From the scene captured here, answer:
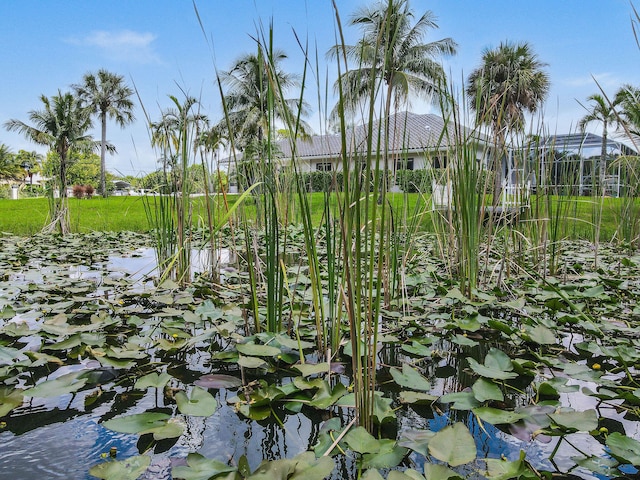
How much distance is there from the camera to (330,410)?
36.5 inches

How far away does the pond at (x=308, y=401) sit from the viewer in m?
0.72

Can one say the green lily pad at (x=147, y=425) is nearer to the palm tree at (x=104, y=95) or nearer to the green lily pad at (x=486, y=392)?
the green lily pad at (x=486, y=392)

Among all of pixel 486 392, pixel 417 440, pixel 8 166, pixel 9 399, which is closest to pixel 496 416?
pixel 486 392

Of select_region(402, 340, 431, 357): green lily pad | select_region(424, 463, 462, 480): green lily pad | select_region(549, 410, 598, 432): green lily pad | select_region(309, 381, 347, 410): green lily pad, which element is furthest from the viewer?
select_region(402, 340, 431, 357): green lily pad

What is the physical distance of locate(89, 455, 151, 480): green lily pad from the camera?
66 centimetres

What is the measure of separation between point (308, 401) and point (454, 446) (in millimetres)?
326

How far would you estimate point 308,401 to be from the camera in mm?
916

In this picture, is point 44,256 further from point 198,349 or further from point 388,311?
point 388,311

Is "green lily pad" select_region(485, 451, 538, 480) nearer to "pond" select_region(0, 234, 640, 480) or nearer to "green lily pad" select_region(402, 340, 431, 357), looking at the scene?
"pond" select_region(0, 234, 640, 480)

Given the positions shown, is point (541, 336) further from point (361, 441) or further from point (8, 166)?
point (8, 166)

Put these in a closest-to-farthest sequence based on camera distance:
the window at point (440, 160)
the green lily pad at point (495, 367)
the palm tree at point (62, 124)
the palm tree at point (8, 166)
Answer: the green lily pad at point (495, 367) → the window at point (440, 160) → the palm tree at point (62, 124) → the palm tree at point (8, 166)

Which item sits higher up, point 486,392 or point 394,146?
point 394,146

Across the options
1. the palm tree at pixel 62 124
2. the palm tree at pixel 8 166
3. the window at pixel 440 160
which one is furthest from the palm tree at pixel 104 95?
the window at pixel 440 160

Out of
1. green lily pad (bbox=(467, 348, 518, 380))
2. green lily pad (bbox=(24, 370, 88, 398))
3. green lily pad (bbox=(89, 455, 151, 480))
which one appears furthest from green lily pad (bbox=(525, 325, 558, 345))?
green lily pad (bbox=(24, 370, 88, 398))
